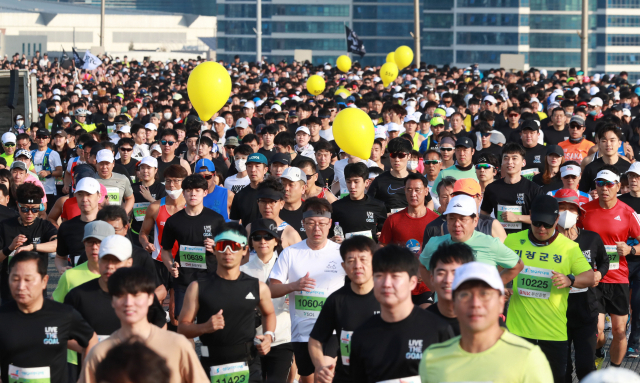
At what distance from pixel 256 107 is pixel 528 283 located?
15.2m

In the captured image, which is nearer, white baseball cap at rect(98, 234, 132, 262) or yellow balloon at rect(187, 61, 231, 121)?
white baseball cap at rect(98, 234, 132, 262)

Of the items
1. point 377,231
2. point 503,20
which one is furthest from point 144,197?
point 503,20

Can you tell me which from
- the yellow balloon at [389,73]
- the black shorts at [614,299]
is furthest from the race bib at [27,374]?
the yellow balloon at [389,73]

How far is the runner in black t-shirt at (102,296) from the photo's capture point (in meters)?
6.02

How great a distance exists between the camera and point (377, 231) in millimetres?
9062

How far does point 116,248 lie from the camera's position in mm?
6078

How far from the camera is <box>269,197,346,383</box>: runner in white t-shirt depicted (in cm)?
675

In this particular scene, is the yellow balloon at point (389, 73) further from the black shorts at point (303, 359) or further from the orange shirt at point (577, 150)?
the black shorts at point (303, 359)

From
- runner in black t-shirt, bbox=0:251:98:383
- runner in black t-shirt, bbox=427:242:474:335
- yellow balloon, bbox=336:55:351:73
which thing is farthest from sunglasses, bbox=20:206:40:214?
yellow balloon, bbox=336:55:351:73

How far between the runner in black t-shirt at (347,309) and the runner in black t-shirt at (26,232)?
386 cm

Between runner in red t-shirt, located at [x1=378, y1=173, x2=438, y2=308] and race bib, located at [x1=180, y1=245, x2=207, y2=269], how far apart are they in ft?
5.19

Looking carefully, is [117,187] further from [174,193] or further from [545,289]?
[545,289]

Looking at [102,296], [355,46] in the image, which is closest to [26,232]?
[102,296]

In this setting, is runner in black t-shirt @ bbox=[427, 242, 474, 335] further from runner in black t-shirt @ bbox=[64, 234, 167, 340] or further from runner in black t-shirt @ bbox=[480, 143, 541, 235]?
runner in black t-shirt @ bbox=[480, 143, 541, 235]
